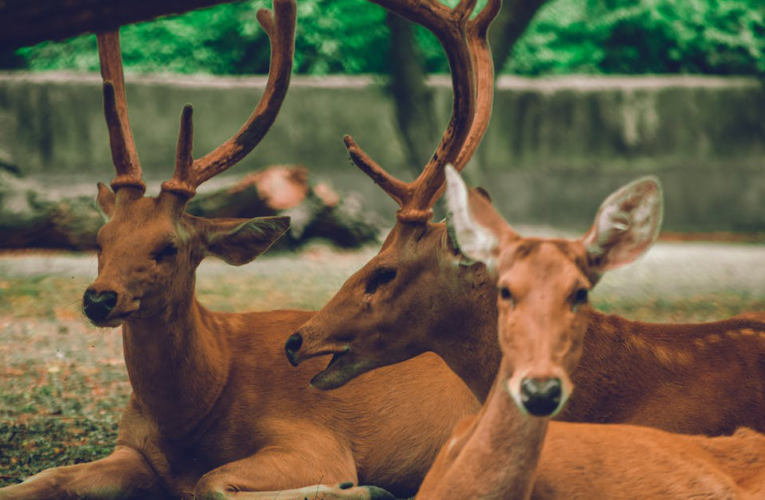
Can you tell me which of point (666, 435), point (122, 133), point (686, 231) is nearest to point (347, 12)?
point (686, 231)

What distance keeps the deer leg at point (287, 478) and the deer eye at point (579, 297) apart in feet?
5.06

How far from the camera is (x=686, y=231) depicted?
45.5ft

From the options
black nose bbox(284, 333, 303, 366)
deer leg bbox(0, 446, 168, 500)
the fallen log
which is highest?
black nose bbox(284, 333, 303, 366)

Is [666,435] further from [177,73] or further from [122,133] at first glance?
[177,73]

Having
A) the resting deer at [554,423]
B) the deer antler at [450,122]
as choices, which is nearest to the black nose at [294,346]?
the deer antler at [450,122]

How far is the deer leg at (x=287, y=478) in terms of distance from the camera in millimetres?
3729

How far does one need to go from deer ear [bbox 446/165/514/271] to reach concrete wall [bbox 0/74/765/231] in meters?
10.1

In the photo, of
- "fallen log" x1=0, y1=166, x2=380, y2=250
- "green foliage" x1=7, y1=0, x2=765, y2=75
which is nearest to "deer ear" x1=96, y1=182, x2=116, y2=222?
"fallen log" x1=0, y1=166, x2=380, y2=250

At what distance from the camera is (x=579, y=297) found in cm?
263

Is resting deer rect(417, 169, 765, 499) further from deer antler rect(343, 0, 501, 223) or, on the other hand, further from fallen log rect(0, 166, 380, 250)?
fallen log rect(0, 166, 380, 250)

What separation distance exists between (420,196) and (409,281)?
1.12 feet

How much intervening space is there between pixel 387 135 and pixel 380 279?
32.1ft

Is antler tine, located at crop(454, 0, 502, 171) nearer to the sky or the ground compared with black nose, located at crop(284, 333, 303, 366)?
nearer to the sky

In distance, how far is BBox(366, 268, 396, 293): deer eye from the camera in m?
3.76
